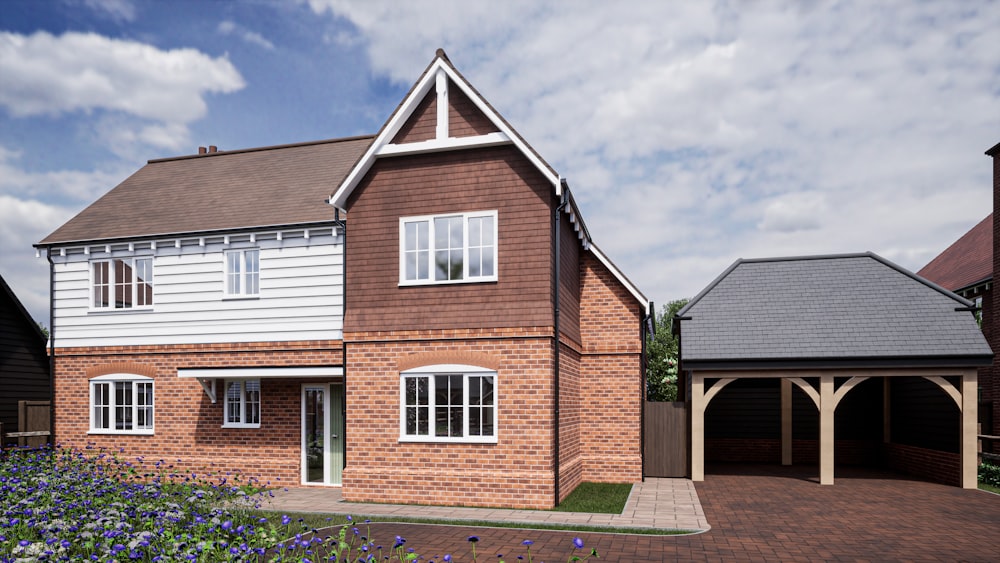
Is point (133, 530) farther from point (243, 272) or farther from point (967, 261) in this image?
point (967, 261)

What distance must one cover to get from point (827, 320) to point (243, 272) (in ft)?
44.2

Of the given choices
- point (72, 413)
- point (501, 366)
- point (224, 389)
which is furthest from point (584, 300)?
point (72, 413)

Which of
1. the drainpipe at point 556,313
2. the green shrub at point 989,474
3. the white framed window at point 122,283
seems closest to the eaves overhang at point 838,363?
the green shrub at point 989,474

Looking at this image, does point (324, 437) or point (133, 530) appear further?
point (324, 437)

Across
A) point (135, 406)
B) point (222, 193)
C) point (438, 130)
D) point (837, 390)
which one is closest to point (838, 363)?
point (837, 390)

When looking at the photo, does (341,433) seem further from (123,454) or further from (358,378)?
(123,454)

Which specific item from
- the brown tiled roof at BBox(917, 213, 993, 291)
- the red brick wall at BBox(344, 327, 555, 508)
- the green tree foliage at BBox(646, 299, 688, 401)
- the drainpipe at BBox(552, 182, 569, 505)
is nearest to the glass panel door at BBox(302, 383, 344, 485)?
the red brick wall at BBox(344, 327, 555, 508)

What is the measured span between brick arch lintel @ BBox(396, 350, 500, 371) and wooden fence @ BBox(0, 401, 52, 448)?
9.82 metres

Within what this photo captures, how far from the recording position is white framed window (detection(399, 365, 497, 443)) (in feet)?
42.4

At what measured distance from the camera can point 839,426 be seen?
64.2 ft

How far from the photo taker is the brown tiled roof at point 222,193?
1630 centimetres

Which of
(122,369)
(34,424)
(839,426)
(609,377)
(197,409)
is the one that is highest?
(122,369)

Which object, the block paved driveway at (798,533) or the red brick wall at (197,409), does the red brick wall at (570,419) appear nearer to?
the block paved driveway at (798,533)

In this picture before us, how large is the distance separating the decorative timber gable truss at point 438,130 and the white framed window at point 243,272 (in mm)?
3240
